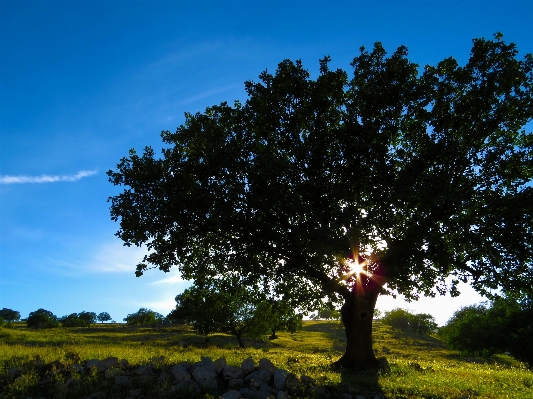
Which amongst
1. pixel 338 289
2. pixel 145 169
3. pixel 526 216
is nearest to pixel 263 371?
pixel 338 289

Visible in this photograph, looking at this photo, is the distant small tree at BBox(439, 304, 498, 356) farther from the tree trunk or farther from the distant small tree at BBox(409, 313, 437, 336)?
the distant small tree at BBox(409, 313, 437, 336)

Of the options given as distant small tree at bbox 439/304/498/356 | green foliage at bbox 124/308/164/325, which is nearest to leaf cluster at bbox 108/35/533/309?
distant small tree at bbox 439/304/498/356

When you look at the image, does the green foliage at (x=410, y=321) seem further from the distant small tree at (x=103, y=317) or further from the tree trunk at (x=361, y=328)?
the distant small tree at (x=103, y=317)

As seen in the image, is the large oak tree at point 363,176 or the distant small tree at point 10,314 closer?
the large oak tree at point 363,176

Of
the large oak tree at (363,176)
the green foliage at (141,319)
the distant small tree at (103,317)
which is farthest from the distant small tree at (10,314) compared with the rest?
the large oak tree at (363,176)

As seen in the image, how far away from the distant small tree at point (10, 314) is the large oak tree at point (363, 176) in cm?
18529

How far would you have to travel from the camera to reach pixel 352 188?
2205 centimetres

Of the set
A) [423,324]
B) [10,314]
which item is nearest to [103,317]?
[10,314]

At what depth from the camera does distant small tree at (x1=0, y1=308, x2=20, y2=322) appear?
16838cm

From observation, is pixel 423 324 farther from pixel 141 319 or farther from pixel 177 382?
pixel 177 382

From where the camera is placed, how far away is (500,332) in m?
50.5

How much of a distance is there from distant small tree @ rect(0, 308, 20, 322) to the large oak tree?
185 m

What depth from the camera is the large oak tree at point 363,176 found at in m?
20.3

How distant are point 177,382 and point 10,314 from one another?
7621 inches
